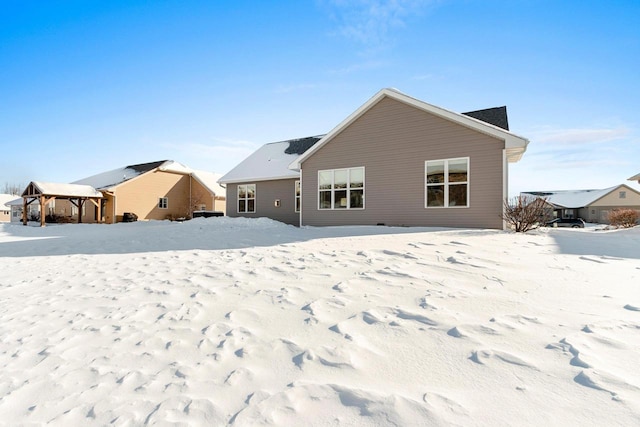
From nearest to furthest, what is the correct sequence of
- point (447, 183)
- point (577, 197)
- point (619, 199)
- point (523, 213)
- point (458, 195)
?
point (523, 213) < point (458, 195) < point (447, 183) < point (619, 199) < point (577, 197)

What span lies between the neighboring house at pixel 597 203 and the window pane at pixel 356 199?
35603 mm

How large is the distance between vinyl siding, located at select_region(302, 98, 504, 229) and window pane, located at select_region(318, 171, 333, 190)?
0.61 feet

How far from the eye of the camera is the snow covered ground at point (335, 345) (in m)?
1.93

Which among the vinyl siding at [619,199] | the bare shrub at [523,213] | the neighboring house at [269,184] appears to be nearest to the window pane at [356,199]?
the neighboring house at [269,184]

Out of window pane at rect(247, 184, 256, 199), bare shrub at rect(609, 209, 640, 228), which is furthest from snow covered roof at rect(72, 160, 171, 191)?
bare shrub at rect(609, 209, 640, 228)

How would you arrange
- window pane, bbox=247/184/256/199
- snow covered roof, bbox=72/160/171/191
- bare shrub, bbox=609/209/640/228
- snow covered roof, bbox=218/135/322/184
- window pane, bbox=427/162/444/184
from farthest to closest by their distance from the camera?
snow covered roof, bbox=72/160/171/191 → window pane, bbox=247/184/256/199 → snow covered roof, bbox=218/135/322/184 → bare shrub, bbox=609/209/640/228 → window pane, bbox=427/162/444/184

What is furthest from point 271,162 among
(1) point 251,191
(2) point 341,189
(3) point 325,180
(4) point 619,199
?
(4) point 619,199

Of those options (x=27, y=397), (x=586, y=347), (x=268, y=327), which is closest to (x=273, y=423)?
(x=268, y=327)

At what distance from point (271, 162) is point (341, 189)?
7.00 m

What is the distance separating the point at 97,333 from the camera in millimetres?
3217

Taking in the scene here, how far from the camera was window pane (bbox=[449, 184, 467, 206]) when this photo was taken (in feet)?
36.6

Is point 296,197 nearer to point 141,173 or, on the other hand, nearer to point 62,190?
point 141,173

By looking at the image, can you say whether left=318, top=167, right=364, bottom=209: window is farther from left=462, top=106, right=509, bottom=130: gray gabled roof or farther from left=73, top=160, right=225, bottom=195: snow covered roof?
left=73, top=160, right=225, bottom=195: snow covered roof

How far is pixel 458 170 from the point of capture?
11.3 m
